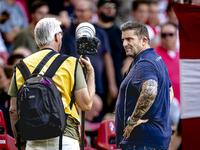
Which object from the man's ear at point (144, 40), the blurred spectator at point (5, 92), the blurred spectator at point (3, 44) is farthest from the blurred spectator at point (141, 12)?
the man's ear at point (144, 40)

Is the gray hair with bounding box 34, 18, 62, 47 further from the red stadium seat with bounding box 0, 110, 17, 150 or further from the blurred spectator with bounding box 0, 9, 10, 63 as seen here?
the blurred spectator with bounding box 0, 9, 10, 63

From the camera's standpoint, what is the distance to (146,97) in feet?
9.61

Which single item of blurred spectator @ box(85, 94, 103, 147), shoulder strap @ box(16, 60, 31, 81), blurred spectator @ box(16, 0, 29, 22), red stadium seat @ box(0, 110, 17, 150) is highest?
blurred spectator @ box(16, 0, 29, 22)

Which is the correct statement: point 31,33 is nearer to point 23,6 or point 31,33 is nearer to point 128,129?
point 23,6

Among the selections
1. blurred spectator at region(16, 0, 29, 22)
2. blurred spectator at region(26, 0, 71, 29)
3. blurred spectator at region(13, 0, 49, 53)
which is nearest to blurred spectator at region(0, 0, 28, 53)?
blurred spectator at region(16, 0, 29, 22)

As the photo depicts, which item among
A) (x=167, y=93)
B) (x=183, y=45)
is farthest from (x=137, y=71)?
(x=183, y=45)

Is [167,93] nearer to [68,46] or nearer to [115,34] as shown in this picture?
[68,46]

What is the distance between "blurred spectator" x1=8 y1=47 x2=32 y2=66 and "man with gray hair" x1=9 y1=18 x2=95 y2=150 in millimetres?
2065

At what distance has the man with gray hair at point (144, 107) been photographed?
296 centimetres

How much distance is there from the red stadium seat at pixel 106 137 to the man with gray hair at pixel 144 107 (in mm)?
974

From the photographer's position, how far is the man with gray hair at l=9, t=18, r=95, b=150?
283cm

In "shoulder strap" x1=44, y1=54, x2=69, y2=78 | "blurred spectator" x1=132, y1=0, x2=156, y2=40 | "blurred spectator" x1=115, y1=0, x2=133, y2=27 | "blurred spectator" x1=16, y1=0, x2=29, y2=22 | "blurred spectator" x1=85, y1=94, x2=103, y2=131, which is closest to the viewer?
"shoulder strap" x1=44, y1=54, x2=69, y2=78

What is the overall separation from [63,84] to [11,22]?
3.70 metres

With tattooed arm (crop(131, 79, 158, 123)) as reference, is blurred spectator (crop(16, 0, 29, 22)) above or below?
above
